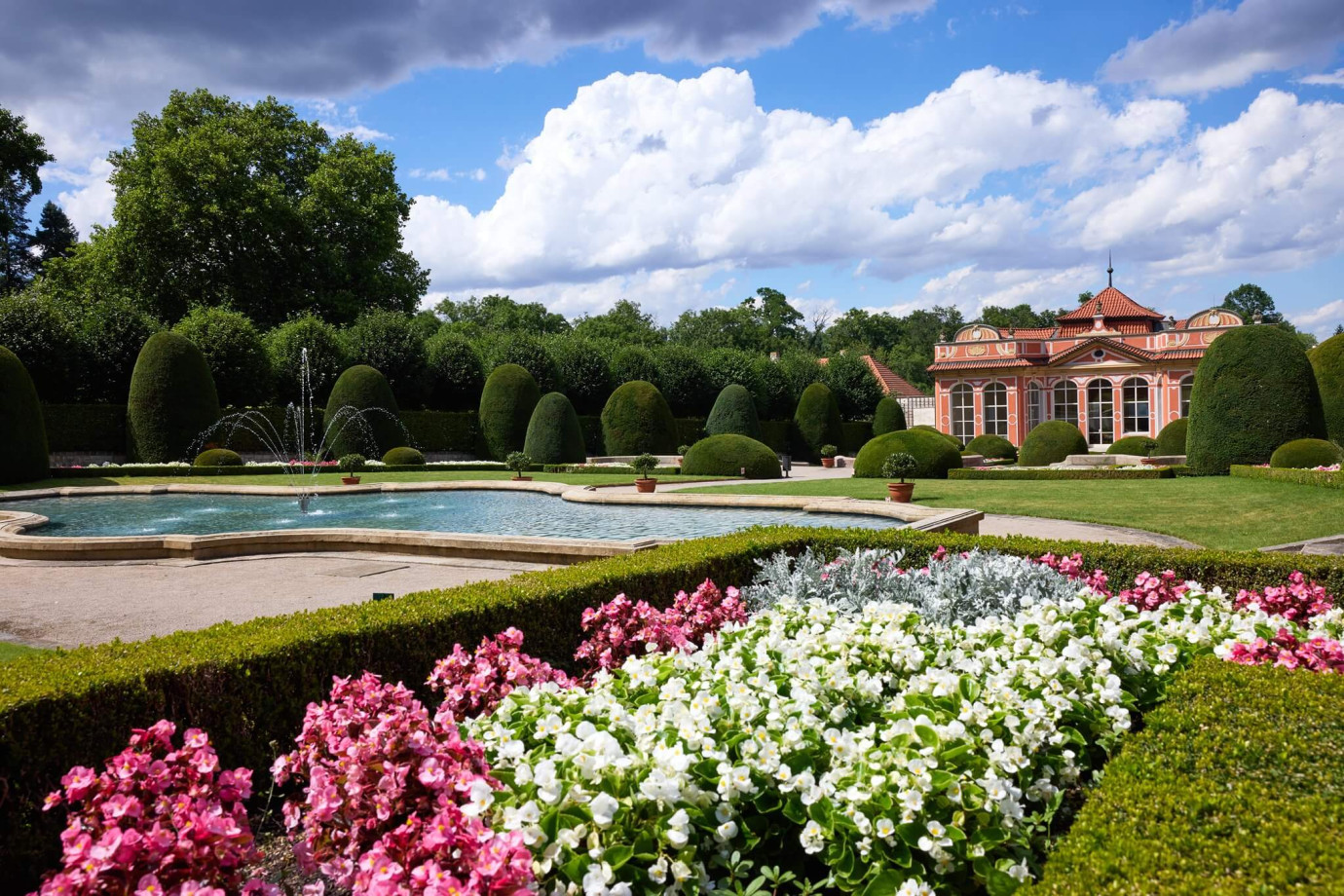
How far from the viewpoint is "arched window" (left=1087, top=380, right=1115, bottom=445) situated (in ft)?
119

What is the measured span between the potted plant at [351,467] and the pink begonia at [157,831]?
667 inches

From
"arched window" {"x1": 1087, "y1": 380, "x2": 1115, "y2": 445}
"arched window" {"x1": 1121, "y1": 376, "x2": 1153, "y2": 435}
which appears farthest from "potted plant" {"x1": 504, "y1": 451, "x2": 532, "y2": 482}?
"arched window" {"x1": 1121, "y1": 376, "x2": 1153, "y2": 435}

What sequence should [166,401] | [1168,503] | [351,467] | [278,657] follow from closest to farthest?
[278,657], [1168,503], [351,467], [166,401]

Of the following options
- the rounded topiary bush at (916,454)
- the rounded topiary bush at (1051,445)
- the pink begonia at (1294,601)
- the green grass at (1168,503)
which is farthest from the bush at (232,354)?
the pink begonia at (1294,601)

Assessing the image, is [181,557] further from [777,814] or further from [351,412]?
[351,412]

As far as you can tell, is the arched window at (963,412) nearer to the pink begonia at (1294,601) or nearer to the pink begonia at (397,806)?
the pink begonia at (1294,601)

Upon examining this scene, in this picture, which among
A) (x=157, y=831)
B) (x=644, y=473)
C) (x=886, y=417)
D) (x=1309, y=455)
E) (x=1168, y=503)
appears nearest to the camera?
(x=157, y=831)

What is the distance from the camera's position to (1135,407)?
35656 mm

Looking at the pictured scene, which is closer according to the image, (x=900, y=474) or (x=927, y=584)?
(x=927, y=584)

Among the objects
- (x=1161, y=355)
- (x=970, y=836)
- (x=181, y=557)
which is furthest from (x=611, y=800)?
(x=1161, y=355)

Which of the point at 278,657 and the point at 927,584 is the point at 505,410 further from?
the point at 278,657

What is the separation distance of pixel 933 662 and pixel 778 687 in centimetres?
73

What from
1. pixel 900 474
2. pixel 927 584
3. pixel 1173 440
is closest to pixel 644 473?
pixel 900 474

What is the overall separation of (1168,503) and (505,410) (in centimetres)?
2022
